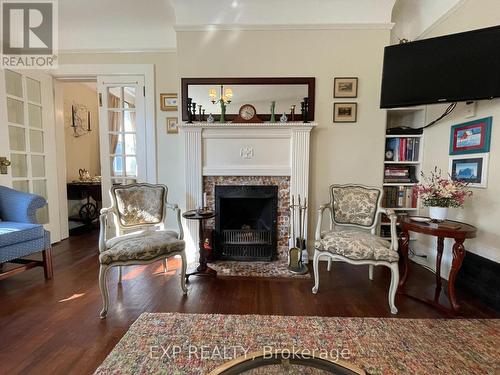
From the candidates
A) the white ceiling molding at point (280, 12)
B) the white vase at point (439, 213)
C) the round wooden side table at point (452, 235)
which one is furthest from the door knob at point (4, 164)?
the white vase at point (439, 213)

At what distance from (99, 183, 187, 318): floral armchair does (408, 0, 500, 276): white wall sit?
2.47 meters

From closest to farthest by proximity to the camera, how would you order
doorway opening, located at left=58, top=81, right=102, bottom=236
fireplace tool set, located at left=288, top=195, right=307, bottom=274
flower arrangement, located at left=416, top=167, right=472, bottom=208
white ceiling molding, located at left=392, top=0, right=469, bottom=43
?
Result: flower arrangement, located at left=416, top=167, right=472, bottom=208, white ceiling molding, located at left=392, top=0, right=469, bottom=43, fireplace tool set, located at left=288, top=195, right=307, bottom=274, doorway opening, located at left=58, top=81, right=102, bottom=236


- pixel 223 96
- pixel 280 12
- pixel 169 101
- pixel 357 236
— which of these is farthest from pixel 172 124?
pixel 357 236

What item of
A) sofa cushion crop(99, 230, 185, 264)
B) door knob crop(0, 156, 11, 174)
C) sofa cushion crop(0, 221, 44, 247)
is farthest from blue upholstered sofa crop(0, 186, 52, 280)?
sofa cushion crop(99, 230, 185, 264)

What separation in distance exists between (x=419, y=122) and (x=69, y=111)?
5.23 meters

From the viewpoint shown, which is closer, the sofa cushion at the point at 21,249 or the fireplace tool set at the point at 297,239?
the sofa cushion at the point at 21,249

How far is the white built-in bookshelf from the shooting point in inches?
110

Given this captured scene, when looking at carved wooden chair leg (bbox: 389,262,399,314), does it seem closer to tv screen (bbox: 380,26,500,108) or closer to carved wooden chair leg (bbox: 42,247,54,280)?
tv screen (bbox: 380,26,500,108)

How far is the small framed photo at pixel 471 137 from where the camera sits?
198cm

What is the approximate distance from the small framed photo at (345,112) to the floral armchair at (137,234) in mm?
2008

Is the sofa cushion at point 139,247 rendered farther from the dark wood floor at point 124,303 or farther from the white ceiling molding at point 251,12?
the white ceiling molding at point 251,12

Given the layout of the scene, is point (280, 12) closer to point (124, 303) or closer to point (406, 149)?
point (406, 149)

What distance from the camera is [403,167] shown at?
114 inches

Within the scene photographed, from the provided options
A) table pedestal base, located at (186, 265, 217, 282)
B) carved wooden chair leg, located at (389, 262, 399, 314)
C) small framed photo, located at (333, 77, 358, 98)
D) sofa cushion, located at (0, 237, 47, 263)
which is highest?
small framed photo, located at (333, 77, 358, 98)
